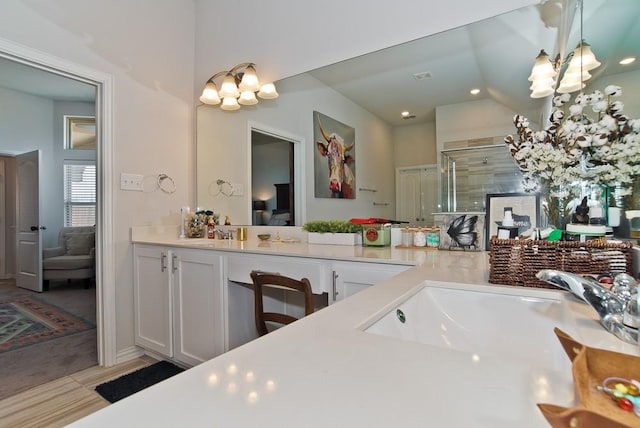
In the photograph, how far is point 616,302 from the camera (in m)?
0.61

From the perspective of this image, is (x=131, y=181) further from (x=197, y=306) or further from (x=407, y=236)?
(x=407, y=236)

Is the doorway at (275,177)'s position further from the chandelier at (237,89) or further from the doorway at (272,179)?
the chandelier at (237,89)

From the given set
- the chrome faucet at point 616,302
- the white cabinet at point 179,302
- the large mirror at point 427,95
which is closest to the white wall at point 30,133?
the white cabinet at point 179,302

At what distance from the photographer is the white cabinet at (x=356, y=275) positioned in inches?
54.4

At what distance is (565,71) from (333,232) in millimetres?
1291

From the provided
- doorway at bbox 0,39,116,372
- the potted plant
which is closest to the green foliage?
the potted plant

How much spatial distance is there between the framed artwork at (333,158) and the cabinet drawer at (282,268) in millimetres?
702

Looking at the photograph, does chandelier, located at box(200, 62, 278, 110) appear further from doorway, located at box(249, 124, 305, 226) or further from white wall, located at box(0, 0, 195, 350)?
white wall, located at box(0, 0, 195, 350)

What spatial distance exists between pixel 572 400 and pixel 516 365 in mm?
94

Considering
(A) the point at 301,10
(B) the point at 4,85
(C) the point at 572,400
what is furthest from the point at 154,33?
(B) the point at 4,85

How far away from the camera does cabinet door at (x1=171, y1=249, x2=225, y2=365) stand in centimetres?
194

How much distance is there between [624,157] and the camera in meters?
0.88

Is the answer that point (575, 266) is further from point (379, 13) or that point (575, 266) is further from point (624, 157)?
point (379, 13)

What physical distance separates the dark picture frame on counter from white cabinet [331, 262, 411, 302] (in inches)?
20.4
